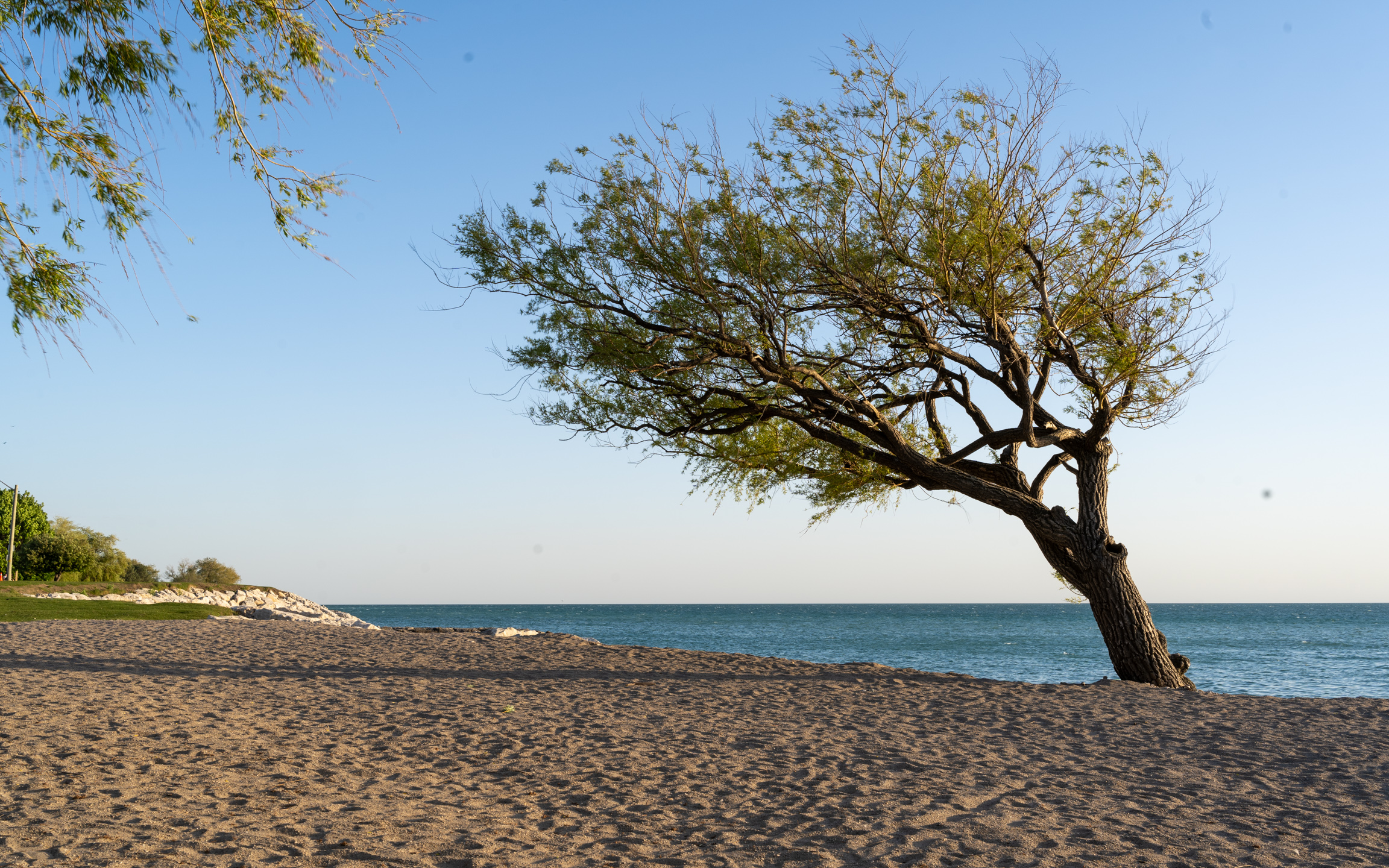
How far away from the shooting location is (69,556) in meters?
48.1

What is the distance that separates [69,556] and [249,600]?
22.0 m

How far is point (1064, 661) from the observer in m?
36.0

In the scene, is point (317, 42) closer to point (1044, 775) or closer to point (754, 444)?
point (1044, 775)

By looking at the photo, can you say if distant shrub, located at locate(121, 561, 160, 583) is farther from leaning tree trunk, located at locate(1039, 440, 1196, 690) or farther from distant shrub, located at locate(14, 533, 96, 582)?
leaning tree trunk, located at locate(1039, 440, 1196, 690)

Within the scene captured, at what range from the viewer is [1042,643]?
49.4 meters

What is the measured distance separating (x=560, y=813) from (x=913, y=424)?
10811 millimetres

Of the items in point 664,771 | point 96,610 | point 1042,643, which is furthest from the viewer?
point 1042,643

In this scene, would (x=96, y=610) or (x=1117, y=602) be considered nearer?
(x=1117, y=602)

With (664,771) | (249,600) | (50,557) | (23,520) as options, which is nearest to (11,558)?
(50,557)

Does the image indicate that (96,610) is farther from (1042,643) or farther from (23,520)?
(1042,643)

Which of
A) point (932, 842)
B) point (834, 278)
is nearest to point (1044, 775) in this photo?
point (932, 842)

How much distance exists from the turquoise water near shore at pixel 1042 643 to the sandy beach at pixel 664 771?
1791 centimetres

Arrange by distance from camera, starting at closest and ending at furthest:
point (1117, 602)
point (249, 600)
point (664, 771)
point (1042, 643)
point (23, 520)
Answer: point (664, 771), point (1117, 602), point (249, 600), point (1042, 643), point (23, 520)

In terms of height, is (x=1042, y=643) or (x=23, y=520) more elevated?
(x=23, y=520)
